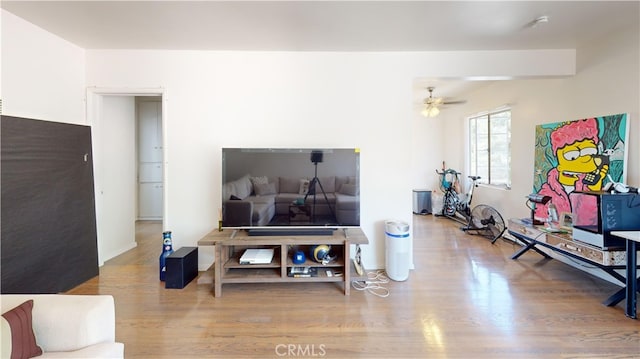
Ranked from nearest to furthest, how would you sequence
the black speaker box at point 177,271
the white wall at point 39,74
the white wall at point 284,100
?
the white wall at point 39,74 < the black speaker box at point 177,271 < the white wall at point 284,100

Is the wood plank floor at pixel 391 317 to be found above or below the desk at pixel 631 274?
below

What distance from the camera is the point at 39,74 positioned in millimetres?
2715

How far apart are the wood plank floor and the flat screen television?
68cm

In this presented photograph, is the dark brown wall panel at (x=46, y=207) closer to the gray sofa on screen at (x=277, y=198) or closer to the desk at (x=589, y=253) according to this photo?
the gray sofa on screen at (x=277, y=198)

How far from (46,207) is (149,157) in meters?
3.60

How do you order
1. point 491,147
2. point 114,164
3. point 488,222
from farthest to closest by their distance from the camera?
point 491,147 < point 488,222 < point 114,164

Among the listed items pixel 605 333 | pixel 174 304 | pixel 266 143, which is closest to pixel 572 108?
pixel 605 333

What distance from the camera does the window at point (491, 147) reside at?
4.86m

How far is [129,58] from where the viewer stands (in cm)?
322

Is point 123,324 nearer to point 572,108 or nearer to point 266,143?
point 266,143

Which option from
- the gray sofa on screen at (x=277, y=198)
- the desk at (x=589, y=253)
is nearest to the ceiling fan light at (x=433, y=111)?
the desk at (x=589, y=253)

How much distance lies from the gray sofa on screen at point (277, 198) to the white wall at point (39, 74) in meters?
1.87

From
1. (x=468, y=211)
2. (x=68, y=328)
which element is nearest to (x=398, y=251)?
(x=68, y=328)

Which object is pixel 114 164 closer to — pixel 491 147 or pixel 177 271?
pixel 177 271
